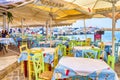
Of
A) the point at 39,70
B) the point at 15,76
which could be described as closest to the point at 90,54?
the point at 39,70

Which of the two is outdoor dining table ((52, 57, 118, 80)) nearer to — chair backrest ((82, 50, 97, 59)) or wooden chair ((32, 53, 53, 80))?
wooden chair ((32, 53, 53, 80))

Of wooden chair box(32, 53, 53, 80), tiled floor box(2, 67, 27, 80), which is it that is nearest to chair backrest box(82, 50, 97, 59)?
wooden chair box(32, 53, 53, 80)

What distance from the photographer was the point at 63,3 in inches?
166

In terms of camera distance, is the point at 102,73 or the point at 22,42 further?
the point at 22,42

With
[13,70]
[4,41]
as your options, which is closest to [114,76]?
[13,70]

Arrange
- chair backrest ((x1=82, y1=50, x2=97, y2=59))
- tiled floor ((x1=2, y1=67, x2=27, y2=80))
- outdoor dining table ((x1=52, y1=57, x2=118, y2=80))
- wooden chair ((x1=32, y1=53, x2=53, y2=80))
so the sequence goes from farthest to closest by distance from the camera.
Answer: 1. tiled floor ((x1=2, y1=67, x2=27, y2=80))
2. chair backrest ((x1=82, y1=50, x2=97, y2=59))
3. wooden chair ((x1=32, y1=53, x2=53, y2=80))
4. outdoor dining table ((x1=52, y1=57, x2=118, y2=80))

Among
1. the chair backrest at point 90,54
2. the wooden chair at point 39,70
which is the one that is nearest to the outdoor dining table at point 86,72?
the wooden chair at point 39,70

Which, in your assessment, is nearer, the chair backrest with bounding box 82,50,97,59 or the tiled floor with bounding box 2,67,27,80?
the chair backrest with bounding box 82,50,97,59

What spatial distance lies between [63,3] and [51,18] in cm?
401

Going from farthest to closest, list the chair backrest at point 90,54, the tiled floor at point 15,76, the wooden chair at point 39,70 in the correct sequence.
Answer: the tiled floor at point 15,76 < the chair backrest at point 90,54 < the wooden chair at point 39,70

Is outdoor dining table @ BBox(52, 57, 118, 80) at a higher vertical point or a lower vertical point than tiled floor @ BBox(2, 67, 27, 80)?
higher

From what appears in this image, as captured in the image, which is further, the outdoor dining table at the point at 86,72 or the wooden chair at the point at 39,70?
the wooden chair at the point at 39,70

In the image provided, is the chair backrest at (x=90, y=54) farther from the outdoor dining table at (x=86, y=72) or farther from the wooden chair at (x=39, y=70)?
the outdoor dining table at (x=86, y=72)

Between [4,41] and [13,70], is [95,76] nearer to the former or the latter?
[13,70]
